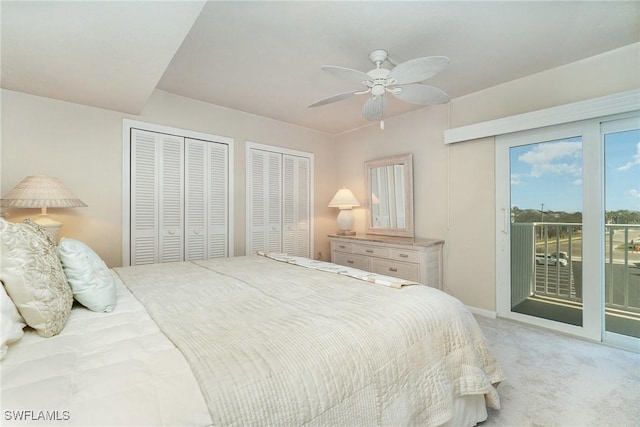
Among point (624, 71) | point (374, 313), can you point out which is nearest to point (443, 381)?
point (374, 313)

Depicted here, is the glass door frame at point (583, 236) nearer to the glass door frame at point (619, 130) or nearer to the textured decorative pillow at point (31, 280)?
the glass door frame at point (619, 130)

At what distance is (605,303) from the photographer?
2.44 m

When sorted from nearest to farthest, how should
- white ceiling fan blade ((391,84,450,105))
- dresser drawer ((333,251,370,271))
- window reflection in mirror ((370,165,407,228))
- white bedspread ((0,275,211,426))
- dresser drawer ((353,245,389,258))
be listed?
white bedspread ((0,275,211,426)) < white ceiling fan blade ((391,84,450,105)) < dresser drawer ((353,245,389,258)) < dresser drawer ((333,251,370,271)) < window reflection in mirror ((370,165,407,228))

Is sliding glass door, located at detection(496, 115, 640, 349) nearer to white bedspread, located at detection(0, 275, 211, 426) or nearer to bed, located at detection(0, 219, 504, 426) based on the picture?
bed, located at detection(0, 219, 504, 426)

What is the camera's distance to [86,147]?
2.78m

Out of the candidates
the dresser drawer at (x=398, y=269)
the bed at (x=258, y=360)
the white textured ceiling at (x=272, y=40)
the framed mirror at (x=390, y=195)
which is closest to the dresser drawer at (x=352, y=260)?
the dresser drawer at (x=398, y=269)

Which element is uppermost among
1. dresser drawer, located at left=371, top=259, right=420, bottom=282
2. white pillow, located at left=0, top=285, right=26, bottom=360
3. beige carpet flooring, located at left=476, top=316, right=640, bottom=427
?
white pillow, located at left=0, top=285, right=26, bottom=360

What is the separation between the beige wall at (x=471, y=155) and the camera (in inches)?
95.8

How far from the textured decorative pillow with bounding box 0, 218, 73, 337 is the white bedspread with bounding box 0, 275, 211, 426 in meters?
0.06

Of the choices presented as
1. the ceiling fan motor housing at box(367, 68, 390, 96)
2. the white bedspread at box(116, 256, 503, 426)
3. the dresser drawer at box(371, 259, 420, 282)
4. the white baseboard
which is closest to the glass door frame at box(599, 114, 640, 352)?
the white baseboard

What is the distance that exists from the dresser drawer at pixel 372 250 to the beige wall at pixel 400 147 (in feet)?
1.91

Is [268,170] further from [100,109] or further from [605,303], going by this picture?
[605,303]

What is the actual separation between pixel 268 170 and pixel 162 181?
52.5 inches

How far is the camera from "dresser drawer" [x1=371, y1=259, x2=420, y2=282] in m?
3.18
